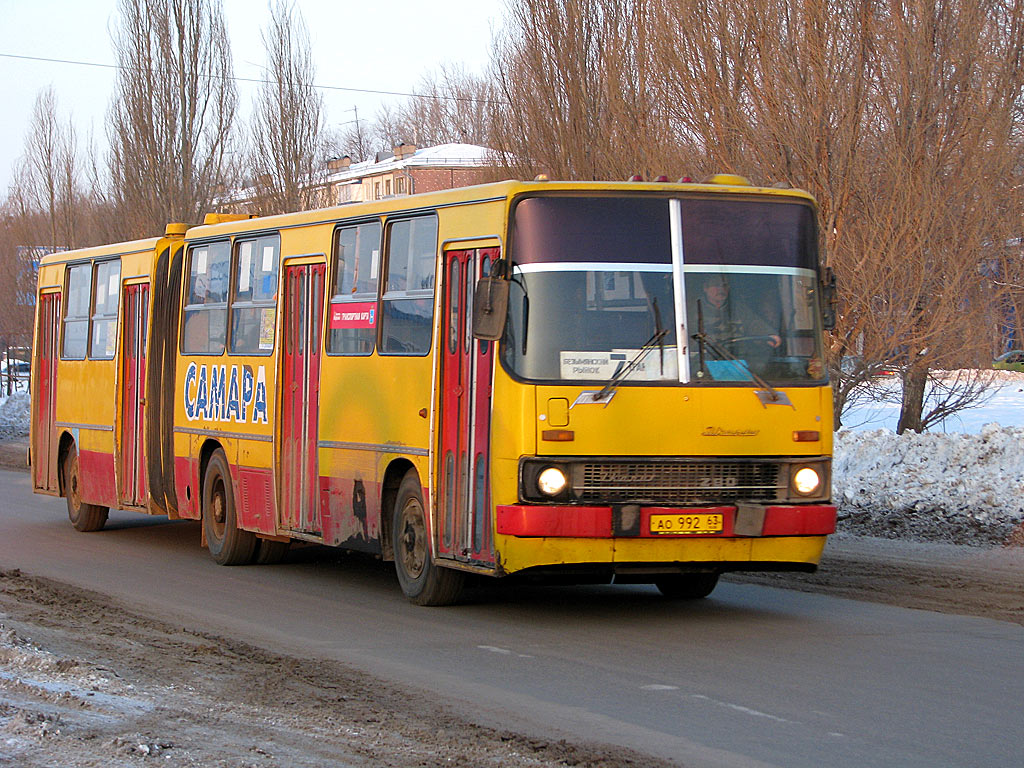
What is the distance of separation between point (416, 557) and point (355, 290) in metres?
2.29

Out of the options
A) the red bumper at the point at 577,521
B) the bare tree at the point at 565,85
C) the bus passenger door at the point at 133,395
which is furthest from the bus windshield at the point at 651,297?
the bare tree at the point at 565,85

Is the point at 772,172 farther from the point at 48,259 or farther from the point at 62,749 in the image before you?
the point at 62,749

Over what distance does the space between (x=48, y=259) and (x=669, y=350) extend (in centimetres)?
1162

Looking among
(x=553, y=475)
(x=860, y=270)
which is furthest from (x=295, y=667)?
(x=860, y=270)

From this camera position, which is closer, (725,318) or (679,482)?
(679,482)

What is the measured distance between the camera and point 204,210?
43.2 metres

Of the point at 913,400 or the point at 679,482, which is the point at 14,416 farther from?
the point at 679,482

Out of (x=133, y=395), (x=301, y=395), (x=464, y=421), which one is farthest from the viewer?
(x=133, y=395)

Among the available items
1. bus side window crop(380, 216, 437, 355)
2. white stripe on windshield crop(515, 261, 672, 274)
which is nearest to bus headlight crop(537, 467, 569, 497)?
white stripe on windshield crop(515, 261, 672, 274)

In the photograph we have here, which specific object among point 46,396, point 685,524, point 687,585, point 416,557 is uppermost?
point 46,396

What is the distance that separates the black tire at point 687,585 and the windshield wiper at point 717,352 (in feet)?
6.38

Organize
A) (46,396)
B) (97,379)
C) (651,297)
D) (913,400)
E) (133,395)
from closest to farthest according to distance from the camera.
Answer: (651,297) → (133,395) → (97,379) → (46,396) → (913,400)

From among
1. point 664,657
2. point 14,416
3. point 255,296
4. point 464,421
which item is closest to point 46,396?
point 255,296

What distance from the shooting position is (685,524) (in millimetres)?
10023
